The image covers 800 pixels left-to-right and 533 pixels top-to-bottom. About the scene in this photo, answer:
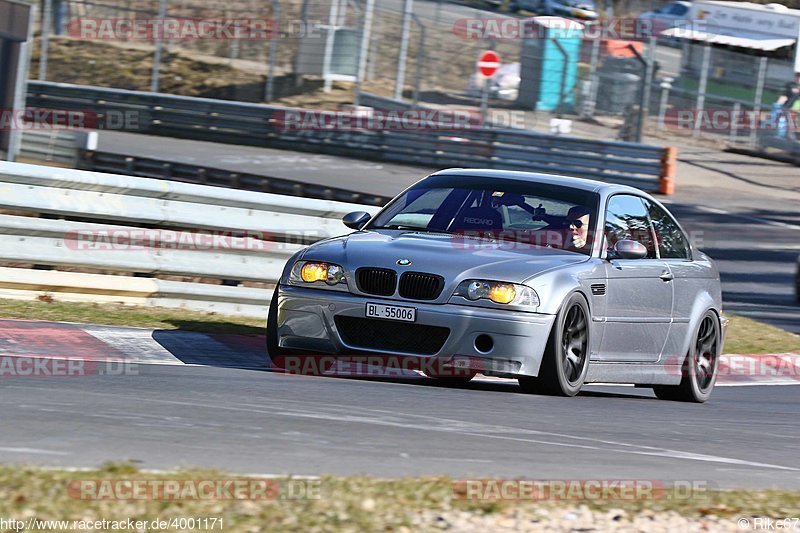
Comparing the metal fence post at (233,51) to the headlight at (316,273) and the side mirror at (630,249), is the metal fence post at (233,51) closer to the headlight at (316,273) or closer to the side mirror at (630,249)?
the side mirror at (630,249)

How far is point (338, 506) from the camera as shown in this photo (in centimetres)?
455

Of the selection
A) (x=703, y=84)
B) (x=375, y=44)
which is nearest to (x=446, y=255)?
(x=375, y=44)

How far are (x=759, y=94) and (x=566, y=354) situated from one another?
26445 millimetres

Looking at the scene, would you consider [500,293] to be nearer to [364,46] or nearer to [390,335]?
[390,335]

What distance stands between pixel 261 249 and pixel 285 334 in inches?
124

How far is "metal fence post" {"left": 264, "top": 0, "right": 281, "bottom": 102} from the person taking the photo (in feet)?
109

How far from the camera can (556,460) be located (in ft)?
19.4

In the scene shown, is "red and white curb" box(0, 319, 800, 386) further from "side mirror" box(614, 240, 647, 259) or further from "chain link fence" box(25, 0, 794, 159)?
"chain link fence" box(25, 0, 794, 159)

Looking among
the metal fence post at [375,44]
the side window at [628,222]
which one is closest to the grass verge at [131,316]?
the side window at [628,222]

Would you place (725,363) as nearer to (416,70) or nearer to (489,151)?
(489,151)

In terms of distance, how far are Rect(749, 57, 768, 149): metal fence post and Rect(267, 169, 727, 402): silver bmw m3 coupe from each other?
79.9 feet

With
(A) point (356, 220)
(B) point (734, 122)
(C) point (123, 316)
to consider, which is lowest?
(C) point (123, 316)

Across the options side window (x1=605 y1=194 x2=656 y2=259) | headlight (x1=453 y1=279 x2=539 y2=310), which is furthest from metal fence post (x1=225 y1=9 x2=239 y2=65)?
headlight (x1=453 y1=279 x2=539 y2=310)

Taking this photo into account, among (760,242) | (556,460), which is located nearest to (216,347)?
(556,460)
